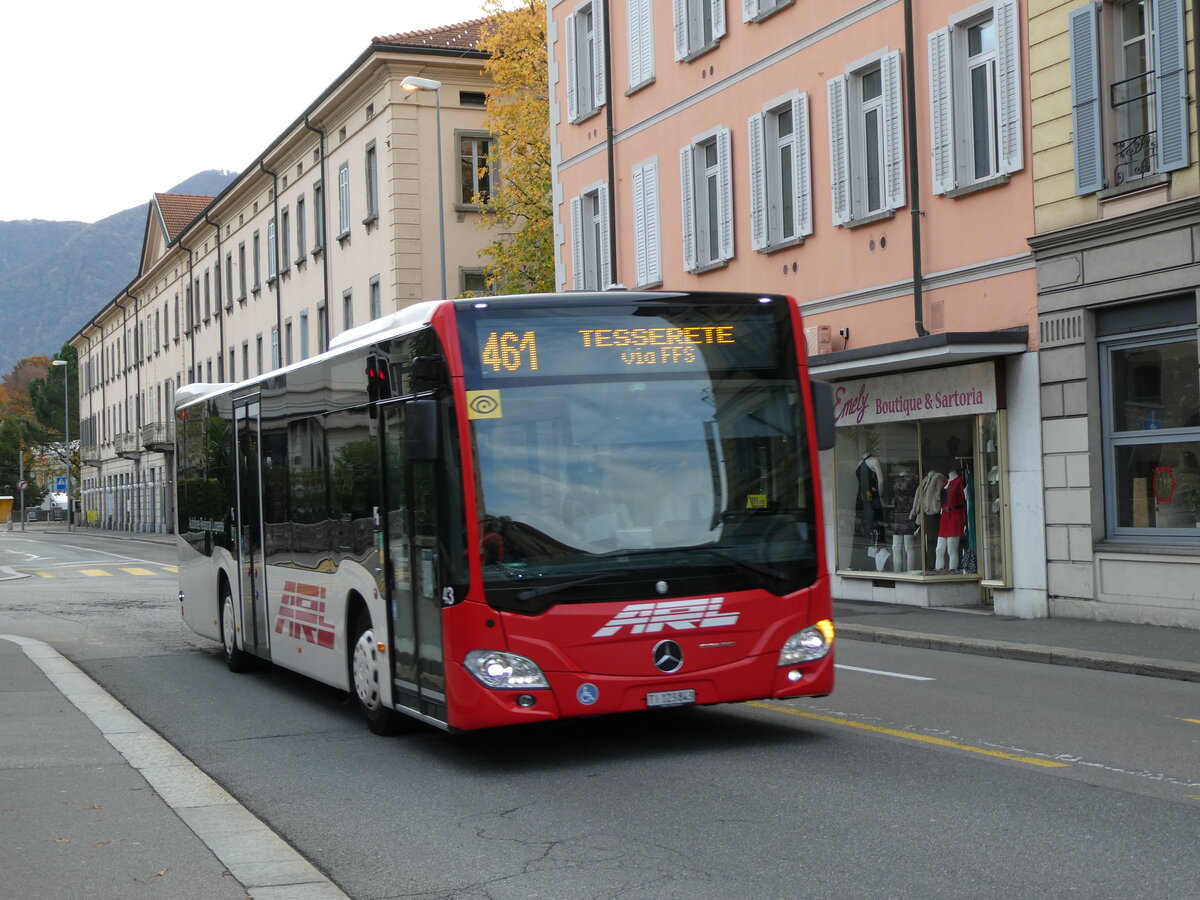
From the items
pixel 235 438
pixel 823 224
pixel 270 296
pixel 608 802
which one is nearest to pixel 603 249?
pixel 823 224

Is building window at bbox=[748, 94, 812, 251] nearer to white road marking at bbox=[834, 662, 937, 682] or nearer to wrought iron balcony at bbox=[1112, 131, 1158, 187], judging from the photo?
wrought iron balcony at bbox=[1112, 131, 1158, 187]

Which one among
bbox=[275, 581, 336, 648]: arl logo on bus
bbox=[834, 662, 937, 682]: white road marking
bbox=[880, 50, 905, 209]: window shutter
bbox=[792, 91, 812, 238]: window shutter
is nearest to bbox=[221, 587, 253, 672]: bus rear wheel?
bbox=[275, 581, 336, 648]: arl logo on bus

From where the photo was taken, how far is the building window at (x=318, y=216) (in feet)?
157

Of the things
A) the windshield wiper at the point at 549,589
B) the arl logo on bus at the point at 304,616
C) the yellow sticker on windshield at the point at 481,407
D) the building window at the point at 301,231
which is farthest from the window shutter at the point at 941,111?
the building window at the point at 301,231

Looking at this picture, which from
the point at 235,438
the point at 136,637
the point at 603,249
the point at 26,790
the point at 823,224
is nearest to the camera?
the point at 26,790

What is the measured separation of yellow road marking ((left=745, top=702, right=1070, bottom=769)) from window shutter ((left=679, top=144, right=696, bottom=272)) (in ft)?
50.9

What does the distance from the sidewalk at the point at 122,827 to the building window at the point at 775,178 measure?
1423 centimetres

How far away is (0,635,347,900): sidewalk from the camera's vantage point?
6.20 meters

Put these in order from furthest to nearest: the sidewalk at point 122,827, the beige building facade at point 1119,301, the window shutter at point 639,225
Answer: the window shutter at point 639,225
the beige building facade at point 1119,301
the sidewalk at point 122,827

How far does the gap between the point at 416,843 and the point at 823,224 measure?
16.4m

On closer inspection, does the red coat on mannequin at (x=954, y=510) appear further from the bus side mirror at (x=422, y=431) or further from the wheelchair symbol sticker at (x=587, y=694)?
the bus side mirror at (x=422, y=431)

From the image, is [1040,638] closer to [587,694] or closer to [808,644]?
[808,644]

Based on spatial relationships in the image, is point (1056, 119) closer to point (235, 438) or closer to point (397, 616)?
point (235, 438)

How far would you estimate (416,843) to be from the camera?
6949 millimetres
